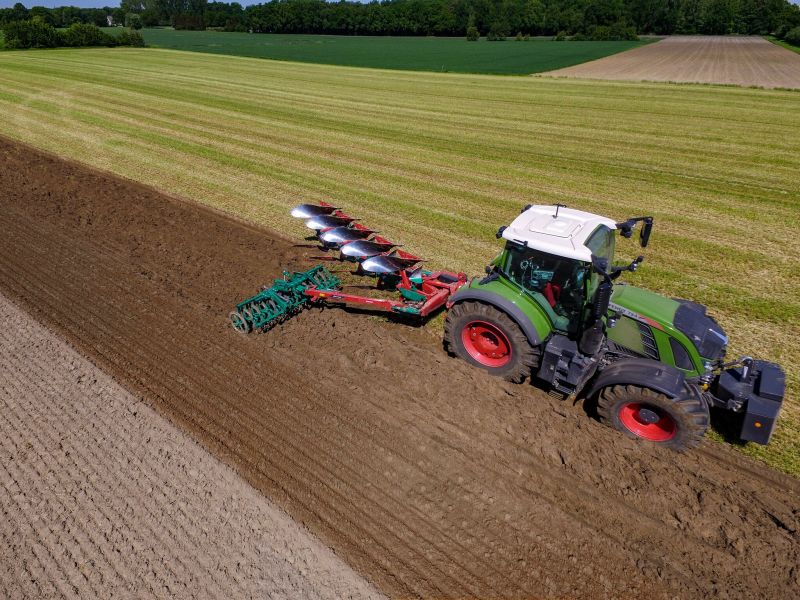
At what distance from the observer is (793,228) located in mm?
11562

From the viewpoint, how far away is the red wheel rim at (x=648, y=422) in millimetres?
5336

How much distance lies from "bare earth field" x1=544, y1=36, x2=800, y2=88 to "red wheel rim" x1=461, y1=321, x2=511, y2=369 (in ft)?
121

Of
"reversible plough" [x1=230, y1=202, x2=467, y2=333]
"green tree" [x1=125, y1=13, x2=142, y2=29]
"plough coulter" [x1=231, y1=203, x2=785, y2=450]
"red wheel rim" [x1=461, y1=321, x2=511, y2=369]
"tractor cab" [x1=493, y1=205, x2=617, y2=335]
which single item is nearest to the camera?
"plough coulter" [x1=231, y1=203, x2=785, y2=450]

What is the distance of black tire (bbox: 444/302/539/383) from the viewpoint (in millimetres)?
6152

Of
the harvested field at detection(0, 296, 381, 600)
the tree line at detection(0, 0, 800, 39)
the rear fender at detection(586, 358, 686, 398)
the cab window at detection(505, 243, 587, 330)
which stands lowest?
the harvested field at detection(0, 296, 381, 600)

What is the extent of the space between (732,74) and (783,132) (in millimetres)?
24179

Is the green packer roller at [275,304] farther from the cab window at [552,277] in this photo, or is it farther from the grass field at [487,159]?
the cab window at [552,277]

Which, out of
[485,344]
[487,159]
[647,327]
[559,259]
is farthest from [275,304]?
[487,159]

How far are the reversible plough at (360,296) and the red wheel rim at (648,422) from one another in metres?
3.02

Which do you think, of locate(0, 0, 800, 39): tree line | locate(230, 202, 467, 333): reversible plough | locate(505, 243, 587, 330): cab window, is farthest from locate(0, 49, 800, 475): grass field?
locate(0, 0, 800, 39): tree line

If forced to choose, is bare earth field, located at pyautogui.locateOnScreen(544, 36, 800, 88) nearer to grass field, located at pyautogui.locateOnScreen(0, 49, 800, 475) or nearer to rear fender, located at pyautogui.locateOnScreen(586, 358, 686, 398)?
grass field, located at pyautogui.locateOnScreen(0, 49, 800, 475)

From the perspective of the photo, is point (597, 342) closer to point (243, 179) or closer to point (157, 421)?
point (157, 421)

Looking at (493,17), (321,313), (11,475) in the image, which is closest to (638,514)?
(321,313)

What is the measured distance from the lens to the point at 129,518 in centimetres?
485
